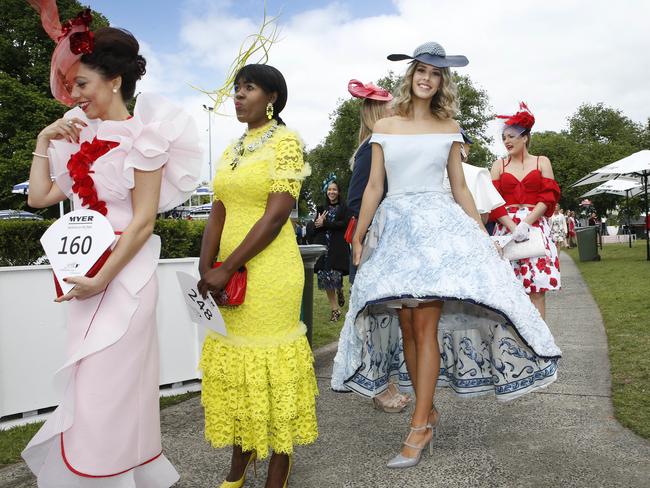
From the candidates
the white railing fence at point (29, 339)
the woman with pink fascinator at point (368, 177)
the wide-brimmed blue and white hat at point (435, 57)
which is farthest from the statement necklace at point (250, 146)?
the white railing fence at point (29, 339)

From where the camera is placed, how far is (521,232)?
4754 millimetres

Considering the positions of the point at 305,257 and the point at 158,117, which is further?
the point at 305,257

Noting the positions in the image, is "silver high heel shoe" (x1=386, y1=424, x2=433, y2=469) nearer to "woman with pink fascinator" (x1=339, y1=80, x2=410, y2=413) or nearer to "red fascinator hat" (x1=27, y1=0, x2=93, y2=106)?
"woman with pink fascinator" (x1=339, y1=80, x2=410, y2=413)

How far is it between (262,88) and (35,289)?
2491 millimetres

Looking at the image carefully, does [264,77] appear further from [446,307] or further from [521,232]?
[521,232]

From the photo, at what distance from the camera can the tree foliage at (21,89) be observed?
26172 millimetres

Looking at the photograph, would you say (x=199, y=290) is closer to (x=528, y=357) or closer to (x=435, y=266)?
(x=435, y=266)

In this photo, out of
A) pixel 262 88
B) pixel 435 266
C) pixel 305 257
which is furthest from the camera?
pixel 305 257

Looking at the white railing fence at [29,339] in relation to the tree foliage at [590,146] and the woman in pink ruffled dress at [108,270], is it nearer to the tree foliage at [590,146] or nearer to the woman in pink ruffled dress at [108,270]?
the woman in pink ruffled dress at [108,270]

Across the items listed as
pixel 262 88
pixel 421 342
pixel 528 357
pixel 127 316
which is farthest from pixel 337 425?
pixel 262 88

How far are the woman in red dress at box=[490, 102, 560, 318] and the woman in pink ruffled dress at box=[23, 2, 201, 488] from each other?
11.2ft

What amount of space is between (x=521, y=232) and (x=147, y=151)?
10.5 ft

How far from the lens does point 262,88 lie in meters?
2.88

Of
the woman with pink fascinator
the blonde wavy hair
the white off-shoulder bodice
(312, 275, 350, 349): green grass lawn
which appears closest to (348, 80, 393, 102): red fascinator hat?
the woman with pink fascinator
